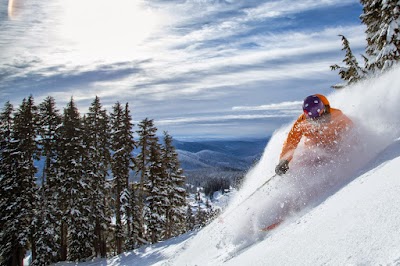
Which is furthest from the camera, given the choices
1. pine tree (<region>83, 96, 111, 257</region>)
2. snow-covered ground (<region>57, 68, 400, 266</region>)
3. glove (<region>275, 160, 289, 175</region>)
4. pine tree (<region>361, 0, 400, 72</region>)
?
pine tree (<region>83, 96, 111, 257</region>)

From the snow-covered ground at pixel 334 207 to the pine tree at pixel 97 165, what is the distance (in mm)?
23188

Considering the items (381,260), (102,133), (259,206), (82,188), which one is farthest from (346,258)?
(102,133)

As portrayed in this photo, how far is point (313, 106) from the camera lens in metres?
8.03

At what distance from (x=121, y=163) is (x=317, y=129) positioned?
25124 millimetres

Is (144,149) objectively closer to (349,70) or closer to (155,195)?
(155,195)

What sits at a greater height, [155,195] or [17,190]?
[17,190]

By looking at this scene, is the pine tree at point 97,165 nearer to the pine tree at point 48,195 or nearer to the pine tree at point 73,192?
the pine tree at point 73,192

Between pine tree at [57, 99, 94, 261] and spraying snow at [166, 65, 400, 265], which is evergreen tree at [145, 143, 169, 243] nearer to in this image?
pine tree at [57, 99, 94, 261]

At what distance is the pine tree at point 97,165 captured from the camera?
99.9ft

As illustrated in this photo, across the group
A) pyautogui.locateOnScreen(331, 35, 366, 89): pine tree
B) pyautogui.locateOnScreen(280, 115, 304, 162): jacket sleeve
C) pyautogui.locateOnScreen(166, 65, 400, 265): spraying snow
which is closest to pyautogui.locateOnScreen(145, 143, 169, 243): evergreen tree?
pyautogui.locateOnScreen(331, 35, 366, 89): pine tree

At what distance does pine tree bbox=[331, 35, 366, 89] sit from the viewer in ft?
56.2

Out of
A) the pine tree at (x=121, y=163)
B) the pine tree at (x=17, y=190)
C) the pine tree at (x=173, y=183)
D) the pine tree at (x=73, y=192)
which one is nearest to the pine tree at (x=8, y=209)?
the pine tree at (x=17, y=190)

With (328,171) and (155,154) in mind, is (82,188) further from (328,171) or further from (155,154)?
(328,171)

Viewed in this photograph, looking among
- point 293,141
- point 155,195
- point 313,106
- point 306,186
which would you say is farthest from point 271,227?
point 155,195
